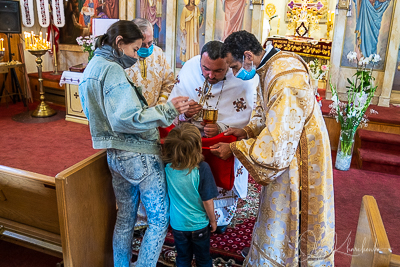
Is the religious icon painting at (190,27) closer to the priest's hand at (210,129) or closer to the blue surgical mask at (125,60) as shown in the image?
the priest's hand at (210,129)

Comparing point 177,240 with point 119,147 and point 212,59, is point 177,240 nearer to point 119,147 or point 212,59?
point 119,147

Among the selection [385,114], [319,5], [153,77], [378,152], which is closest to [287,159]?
[153,77]

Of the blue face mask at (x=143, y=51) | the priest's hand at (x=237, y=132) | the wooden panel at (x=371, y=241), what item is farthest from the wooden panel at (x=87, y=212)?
the wooden panel at (x=371, y=241)

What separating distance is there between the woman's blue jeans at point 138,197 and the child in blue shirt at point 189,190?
7 cm

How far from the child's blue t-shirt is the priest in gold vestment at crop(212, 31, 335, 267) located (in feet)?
0.66

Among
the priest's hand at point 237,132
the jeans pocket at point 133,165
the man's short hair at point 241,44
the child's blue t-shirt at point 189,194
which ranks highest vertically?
the man's short hair at point 241,44

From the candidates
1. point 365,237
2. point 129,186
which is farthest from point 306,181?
point 129,186

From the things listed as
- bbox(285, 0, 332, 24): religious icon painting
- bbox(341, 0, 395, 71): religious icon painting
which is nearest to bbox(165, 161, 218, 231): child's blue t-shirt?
bbox(341, 0, 395, 71): religious icon painting

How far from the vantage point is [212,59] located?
8.28 ft

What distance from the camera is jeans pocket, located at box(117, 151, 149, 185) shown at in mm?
1989

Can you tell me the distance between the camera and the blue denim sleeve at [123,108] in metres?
1.77

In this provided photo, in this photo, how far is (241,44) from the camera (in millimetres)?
1926

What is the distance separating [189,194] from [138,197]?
363mm

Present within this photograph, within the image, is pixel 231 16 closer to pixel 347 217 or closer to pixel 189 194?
pixel 347 217
